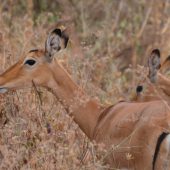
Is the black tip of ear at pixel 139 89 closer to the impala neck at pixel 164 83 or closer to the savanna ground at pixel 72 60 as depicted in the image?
the impala neck at pixel 164 83

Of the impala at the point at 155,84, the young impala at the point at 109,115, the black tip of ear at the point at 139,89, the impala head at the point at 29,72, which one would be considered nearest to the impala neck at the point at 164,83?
the impala at the point at 155,84

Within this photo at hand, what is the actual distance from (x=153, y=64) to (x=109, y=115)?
1.96 m

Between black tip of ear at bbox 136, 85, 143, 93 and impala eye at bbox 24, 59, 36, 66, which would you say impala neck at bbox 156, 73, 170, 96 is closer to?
black tip of ear at bbox 136, 85, 143, 93

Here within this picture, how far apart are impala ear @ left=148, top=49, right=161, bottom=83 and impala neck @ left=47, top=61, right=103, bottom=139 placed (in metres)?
1.65

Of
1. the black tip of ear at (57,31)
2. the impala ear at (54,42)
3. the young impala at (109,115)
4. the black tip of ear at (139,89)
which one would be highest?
the black tip of ear at (57,31)

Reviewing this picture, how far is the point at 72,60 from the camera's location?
8.30 meters

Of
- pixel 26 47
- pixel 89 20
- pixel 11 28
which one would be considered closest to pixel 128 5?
pixel 89 20

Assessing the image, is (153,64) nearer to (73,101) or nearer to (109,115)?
(73,101)

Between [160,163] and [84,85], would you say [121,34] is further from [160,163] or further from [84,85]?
[160,163]

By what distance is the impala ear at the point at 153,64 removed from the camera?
343 inches

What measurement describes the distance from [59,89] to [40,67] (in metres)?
0.23

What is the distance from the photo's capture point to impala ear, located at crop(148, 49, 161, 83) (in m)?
8.71

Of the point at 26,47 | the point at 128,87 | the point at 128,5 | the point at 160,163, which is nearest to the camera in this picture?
the point at 160,163

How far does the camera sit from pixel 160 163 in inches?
251
